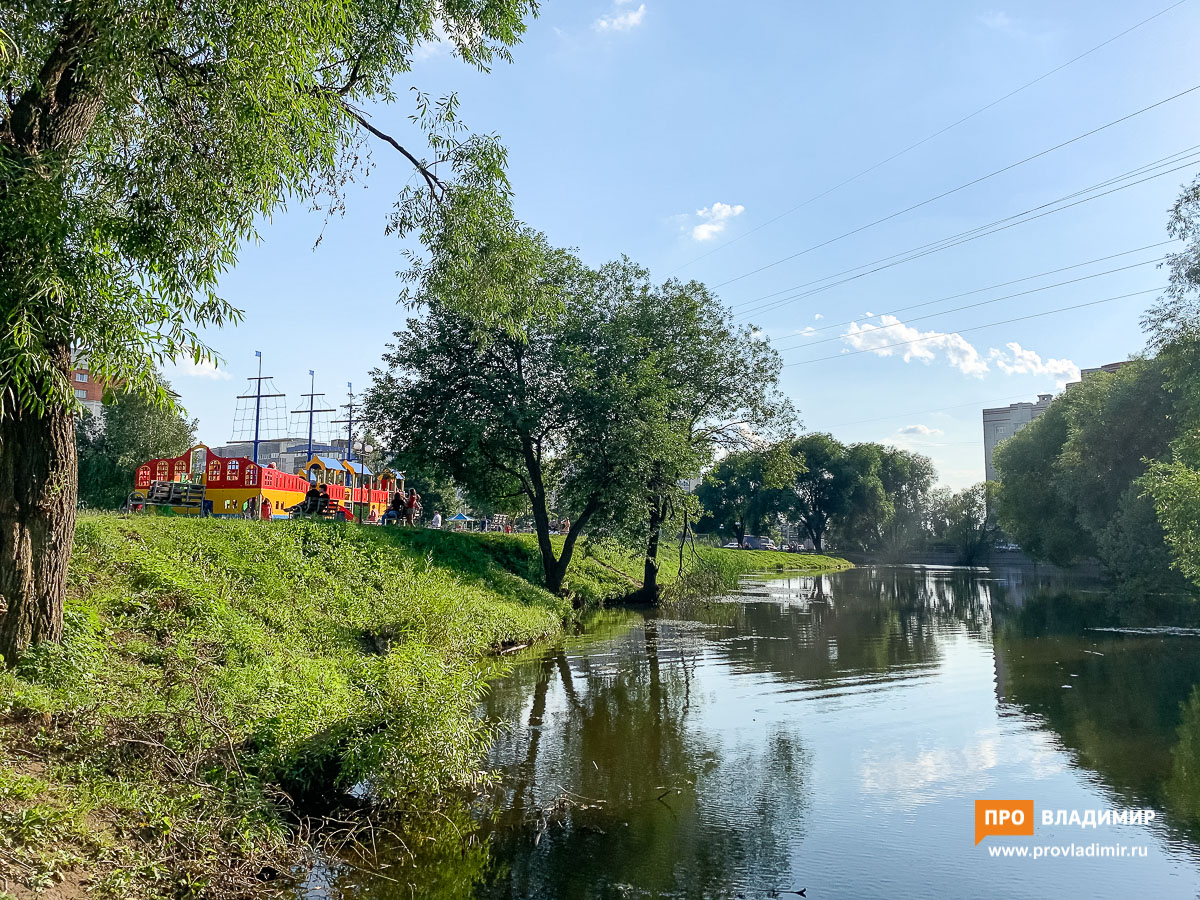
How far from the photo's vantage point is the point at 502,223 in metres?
12.3

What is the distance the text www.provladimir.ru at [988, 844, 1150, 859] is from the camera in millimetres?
7949

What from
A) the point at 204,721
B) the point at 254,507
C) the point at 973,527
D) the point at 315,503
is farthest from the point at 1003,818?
the point at 973,527

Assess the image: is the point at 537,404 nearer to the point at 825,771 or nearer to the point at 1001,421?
the point at 825,771

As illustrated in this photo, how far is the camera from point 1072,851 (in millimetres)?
8070

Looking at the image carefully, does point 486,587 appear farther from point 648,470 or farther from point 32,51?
point 32,51

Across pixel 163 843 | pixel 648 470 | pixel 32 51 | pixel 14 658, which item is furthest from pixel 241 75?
pixel 648 470

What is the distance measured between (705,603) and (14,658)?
28520 millimetres

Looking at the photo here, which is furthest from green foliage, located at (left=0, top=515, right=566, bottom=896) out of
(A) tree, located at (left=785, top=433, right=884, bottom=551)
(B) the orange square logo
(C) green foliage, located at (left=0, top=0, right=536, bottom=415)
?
(A) tree, located at (left=785, top=433, right=884, bottom=551)

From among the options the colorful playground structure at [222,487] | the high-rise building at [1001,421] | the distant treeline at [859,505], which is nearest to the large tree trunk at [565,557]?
the colorful playground structure at [222,487]

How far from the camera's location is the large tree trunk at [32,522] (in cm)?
827

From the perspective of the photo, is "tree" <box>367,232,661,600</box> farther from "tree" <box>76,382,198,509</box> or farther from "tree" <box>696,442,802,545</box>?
"tree" <box>696,442,802,545</box>

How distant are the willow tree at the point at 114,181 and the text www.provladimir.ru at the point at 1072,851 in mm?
9900

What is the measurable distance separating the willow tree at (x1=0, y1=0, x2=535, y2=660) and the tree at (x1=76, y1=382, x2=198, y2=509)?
43.9 meters

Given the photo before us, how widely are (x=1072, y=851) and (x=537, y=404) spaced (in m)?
20.1
